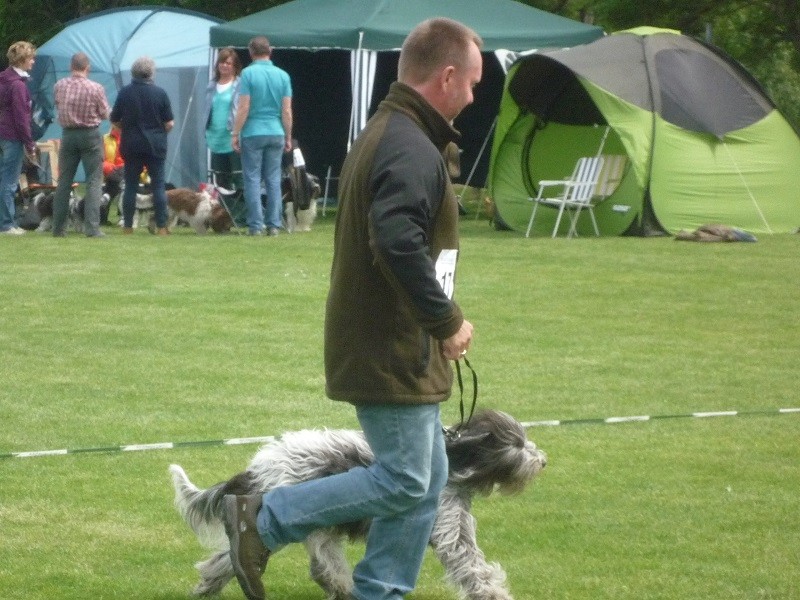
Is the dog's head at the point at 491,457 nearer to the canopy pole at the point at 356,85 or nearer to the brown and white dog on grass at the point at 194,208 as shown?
the brown and white dog on grass at the point at 194,208

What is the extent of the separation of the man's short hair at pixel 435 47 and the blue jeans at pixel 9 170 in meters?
12.9

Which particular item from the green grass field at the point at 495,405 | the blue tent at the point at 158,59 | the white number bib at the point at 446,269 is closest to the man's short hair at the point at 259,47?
the green grass field at the point at 495,405

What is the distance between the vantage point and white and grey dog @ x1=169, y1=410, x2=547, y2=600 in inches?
171

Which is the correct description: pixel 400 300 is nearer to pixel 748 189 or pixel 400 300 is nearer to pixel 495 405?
pixel 495 405

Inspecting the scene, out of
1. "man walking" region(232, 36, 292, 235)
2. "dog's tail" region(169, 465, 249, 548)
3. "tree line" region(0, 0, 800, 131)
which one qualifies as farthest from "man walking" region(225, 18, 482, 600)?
"tree line" region(0, 0, 800, 131)

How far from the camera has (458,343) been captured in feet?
12.3

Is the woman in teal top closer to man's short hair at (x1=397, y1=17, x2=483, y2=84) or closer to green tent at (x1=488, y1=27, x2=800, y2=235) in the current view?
green tent at (x1=488, y1=27, x2=800, y2=235)

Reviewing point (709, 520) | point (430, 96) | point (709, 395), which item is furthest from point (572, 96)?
point (430, 96)

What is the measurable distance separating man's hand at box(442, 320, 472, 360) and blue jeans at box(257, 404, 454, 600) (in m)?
0.17

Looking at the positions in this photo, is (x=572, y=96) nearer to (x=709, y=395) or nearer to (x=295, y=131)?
(x=295, y=131)

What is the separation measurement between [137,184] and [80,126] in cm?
117

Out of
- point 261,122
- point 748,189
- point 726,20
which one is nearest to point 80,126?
point 261,122

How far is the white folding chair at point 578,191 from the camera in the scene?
1681 cm

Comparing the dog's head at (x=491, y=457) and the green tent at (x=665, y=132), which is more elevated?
the dog's head at (x=491, y=457)
